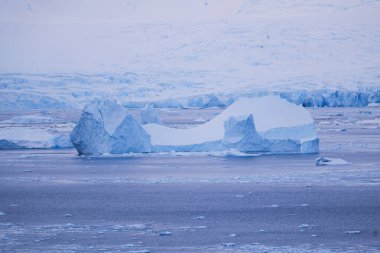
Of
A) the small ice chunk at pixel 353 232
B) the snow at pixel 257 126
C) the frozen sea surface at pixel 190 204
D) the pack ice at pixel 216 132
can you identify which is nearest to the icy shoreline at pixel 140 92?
the snow at pixel 257 126

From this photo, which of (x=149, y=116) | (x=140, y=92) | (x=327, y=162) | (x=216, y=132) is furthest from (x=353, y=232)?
(x=140, y=92)

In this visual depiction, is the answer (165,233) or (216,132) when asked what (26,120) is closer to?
(216,132)

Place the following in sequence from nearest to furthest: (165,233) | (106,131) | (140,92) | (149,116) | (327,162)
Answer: (165,233) < (327,162) < (106,131) < (149,116) < (140,92)

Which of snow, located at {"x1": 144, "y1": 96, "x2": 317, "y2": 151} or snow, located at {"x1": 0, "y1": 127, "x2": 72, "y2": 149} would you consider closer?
snow, located at {"x1": 144, "y1": 96, "x2": 317, "y2": 151}

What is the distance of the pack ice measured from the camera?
630 inches

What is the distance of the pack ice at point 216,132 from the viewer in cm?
1600

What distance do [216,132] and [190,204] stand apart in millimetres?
7769

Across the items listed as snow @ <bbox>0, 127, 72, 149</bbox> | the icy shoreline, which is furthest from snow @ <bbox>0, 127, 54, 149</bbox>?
the icy shoreline

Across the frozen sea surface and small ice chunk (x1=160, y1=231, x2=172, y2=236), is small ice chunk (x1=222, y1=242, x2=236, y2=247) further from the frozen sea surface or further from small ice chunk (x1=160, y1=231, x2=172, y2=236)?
small ice chunk (x1=160, y1=231, x2=172, y2=236)

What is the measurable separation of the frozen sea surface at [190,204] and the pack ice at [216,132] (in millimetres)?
450

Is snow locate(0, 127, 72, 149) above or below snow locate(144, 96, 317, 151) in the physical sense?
below

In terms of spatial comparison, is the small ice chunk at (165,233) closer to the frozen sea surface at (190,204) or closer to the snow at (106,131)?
the frozen sea surface at (190,204)

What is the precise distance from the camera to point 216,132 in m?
17.2

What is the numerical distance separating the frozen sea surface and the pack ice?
0.45 meters
